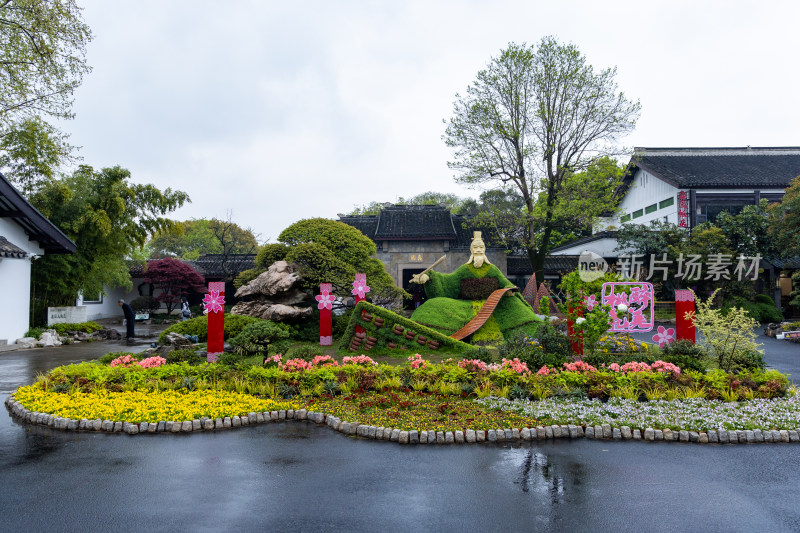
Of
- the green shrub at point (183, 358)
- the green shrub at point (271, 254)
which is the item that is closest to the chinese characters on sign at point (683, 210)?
the green shrub at point (271, 254)

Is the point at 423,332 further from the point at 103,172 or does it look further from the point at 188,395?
the point at 103,172

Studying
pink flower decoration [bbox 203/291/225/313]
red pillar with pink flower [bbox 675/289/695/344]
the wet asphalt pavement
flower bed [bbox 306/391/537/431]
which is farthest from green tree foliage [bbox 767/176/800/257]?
pink flower decoration [bbox 203/291/225/313]

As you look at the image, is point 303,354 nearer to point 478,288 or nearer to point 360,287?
point 360,287

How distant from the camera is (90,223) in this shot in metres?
17.0

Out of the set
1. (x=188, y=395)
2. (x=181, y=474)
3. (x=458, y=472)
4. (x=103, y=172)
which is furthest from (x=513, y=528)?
(x=103, y=172)

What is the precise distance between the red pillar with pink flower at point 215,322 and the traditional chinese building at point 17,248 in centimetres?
792

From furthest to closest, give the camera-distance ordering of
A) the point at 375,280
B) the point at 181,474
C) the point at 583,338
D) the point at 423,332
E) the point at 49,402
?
the point at 375,280, the point at 423,332, the point at 583,338, the point at 49,402, the point at 181,474

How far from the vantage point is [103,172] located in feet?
58.8

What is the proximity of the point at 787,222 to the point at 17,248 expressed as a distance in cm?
2635

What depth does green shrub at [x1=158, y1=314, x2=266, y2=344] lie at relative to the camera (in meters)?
12.3

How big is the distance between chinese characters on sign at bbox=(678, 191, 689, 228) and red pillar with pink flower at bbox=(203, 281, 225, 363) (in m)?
20.9

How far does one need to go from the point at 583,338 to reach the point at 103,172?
676 inches

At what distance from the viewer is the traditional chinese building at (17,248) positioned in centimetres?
1465

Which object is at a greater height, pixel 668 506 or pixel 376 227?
pixel 376 227
